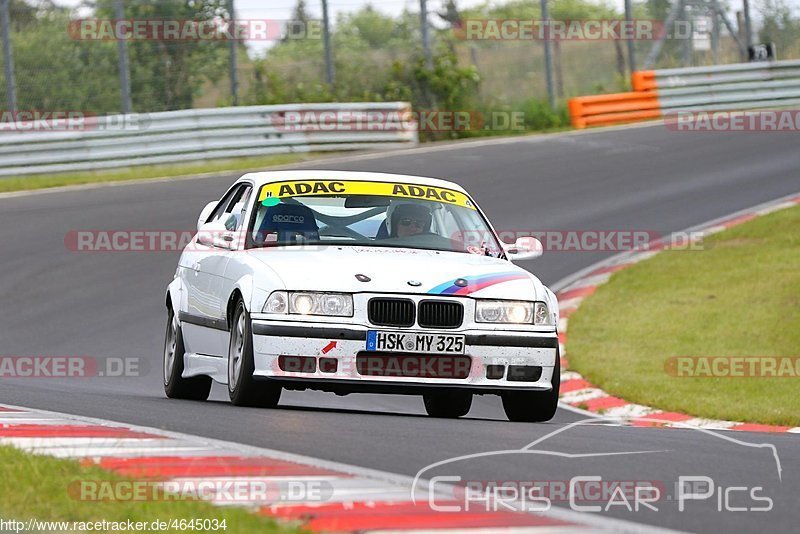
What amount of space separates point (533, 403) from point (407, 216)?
1.49 meters

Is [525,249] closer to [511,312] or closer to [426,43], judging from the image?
[511,312]

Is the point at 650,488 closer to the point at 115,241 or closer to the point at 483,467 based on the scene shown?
the point at 483,467

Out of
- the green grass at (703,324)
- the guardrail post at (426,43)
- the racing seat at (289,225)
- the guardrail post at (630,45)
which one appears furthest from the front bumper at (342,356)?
the guardrail post at (630,45)

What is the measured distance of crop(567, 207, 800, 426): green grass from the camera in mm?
11414

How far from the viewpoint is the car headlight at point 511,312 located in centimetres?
807
